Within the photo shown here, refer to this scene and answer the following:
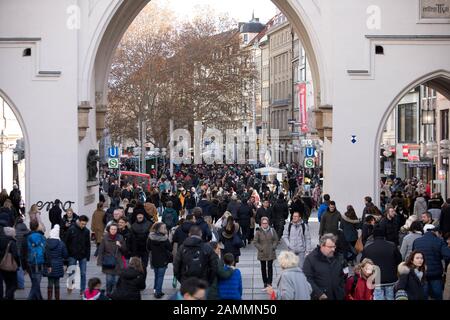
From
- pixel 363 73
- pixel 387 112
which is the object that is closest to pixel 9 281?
pixel 363 73

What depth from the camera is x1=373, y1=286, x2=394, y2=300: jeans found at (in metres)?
14.1

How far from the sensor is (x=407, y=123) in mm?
61312

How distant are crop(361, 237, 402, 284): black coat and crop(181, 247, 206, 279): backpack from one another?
219 centimetres

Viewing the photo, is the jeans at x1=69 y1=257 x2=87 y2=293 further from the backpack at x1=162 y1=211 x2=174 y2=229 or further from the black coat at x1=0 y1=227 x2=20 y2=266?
the backpack at x1=162 y1=211 x2=174 y2=229

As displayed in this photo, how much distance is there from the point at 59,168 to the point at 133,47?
4381cm

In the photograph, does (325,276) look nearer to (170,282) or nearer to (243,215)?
(170,282)

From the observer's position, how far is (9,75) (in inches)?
1110

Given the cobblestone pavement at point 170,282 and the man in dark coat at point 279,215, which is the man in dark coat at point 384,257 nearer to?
the cobblestone pavement at point 170,282

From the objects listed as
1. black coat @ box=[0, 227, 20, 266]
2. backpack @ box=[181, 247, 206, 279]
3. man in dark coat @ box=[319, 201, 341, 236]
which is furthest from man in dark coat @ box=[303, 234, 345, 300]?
man in dark coat @ box=[319, 201, 341, 236]

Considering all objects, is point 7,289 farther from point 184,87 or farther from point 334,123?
point 184,87

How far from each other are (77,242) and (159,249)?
57.1 inches

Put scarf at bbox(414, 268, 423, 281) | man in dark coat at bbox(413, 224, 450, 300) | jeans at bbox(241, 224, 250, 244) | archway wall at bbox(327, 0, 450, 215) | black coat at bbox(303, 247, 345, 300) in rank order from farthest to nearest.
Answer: jeans at bbox(241, 224, 250, 244) → archway wall at bbox(327, 0, 450, 215) → man in dark coat at bbox(413, 224, 450, 300) → scarf at bbox(414, 268, 423, 281) → black coat at bbox(303, 247, 345, 300)

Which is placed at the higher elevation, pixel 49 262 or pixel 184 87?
pixel 184 87
